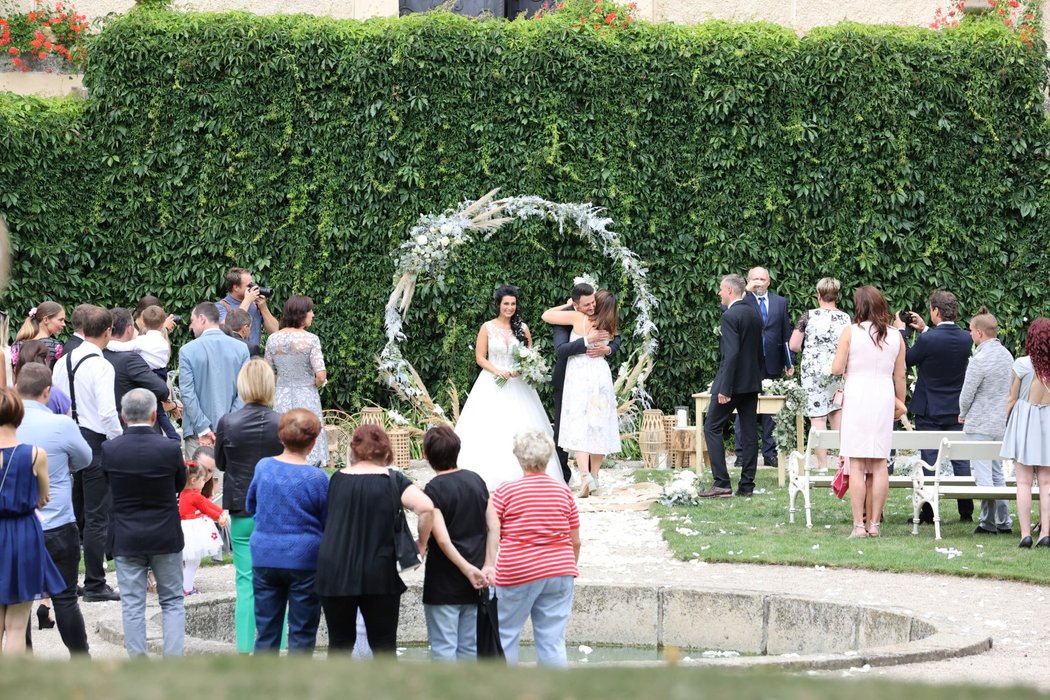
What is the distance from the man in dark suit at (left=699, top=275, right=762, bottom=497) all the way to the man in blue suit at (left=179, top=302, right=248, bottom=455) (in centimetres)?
431

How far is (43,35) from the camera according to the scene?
15.7m

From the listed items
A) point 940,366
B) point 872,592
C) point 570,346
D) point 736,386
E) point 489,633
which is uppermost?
point 570,346

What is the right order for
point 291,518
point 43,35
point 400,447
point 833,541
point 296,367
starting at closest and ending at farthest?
point 291,518
point 833,541
point 296,367
point 400,447
point 43,35

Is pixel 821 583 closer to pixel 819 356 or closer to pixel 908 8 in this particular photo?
pixel 819 356

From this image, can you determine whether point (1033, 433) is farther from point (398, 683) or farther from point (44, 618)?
point (398, 683)

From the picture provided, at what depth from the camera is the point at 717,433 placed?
39.1 ft

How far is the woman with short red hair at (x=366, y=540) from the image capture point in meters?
5.99

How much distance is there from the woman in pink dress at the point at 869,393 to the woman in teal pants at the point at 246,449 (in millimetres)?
4449

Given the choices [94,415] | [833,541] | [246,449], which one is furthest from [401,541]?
[833,541]

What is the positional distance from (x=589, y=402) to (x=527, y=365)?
64cm

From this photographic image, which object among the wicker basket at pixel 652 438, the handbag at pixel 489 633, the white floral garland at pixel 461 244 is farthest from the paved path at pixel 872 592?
the white floral garland at pixel 461 244

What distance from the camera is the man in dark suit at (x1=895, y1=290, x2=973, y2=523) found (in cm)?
1084

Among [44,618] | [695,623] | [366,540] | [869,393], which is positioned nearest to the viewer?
[366,540]

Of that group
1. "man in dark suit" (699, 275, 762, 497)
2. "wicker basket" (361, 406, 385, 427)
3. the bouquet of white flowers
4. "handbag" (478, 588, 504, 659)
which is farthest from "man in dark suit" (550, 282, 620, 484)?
"handbag" (478, 588, 504, 659)
